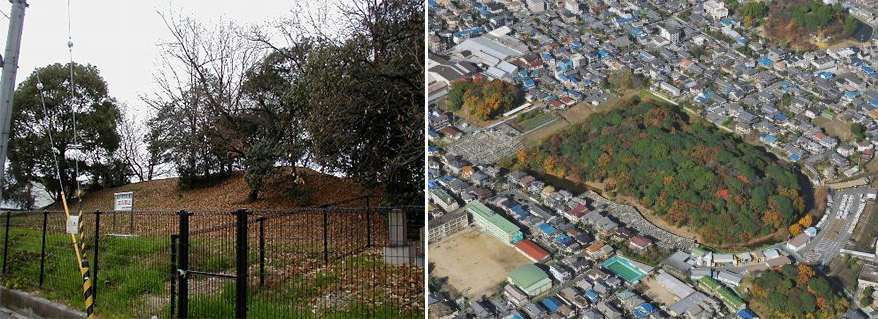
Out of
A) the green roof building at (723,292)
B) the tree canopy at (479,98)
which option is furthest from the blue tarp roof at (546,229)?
the green roof building at (723,292)

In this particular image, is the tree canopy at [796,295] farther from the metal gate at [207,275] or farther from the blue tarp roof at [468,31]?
the metal gate at [207,275]

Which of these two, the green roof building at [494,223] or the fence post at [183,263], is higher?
the green roof building at [494,223]

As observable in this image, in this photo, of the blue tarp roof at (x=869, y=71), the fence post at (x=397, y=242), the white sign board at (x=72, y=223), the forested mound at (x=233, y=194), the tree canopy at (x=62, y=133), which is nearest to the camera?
the blue tarp roof at (x=869, y=71)

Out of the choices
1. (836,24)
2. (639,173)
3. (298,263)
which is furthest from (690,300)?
(298,263)

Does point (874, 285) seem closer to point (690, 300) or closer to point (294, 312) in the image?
point (690, 300)

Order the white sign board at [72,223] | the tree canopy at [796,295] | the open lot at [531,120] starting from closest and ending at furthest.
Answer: the tree canopy at [796,295] → the open lot at [531,120] → the white sign board at [72,223]
